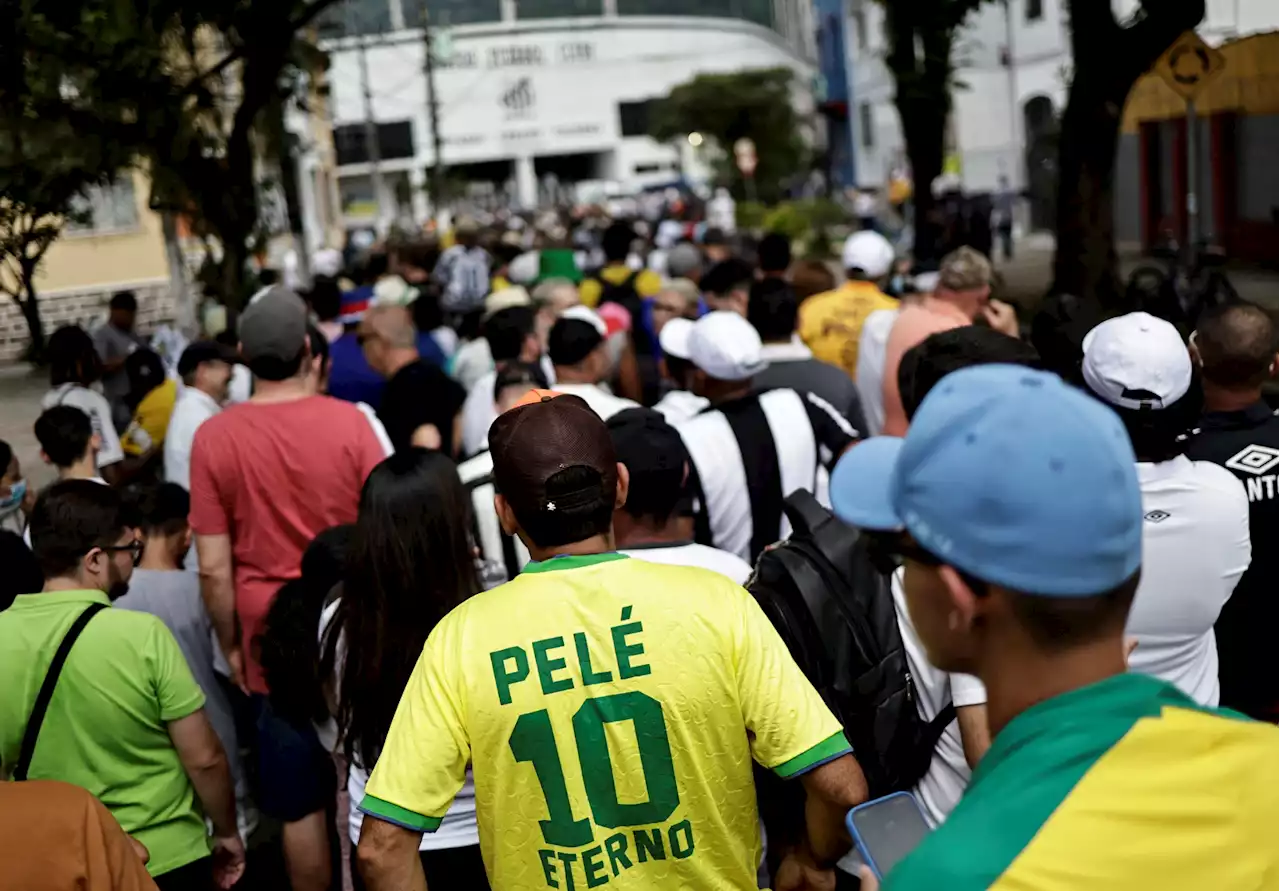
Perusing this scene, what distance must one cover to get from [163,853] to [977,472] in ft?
9.22

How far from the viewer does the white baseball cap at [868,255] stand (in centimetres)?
748

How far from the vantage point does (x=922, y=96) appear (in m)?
18.8

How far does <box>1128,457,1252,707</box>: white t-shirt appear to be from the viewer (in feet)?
9.53

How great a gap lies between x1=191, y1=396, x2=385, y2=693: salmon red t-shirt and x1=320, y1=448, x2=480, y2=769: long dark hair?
1237 mm

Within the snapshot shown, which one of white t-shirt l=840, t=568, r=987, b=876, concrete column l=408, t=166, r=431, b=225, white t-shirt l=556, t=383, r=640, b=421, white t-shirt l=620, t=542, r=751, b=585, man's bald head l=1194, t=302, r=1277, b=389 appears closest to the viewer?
white t-shirt l=840, t=568, r=987, b=876

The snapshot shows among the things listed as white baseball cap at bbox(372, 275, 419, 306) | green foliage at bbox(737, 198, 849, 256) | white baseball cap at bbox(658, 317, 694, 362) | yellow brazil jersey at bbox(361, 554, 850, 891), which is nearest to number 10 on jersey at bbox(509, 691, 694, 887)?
yellow brazil jersey at bbox(361, 554, 850, 891)

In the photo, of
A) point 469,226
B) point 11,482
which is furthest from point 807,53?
point 11,482

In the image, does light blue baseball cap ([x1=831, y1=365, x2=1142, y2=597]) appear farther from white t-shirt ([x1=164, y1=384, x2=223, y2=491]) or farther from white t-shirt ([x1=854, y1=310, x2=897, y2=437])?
white t-shirt ([x1=164, y1=384, x2=223, y2=491])

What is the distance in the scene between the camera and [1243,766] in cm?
140

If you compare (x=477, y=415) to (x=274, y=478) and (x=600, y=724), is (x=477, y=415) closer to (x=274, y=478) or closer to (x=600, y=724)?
(x=274, y=478)

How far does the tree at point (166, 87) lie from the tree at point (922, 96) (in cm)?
901

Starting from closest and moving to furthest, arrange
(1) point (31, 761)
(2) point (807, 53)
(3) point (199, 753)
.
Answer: (1) point (31, 761) → (3) point (199, 753) → (2) point (807, 53)

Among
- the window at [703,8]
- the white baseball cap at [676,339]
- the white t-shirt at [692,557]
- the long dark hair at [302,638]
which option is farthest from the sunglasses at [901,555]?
the window at [703,8]

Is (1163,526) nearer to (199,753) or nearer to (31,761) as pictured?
(199,753)
